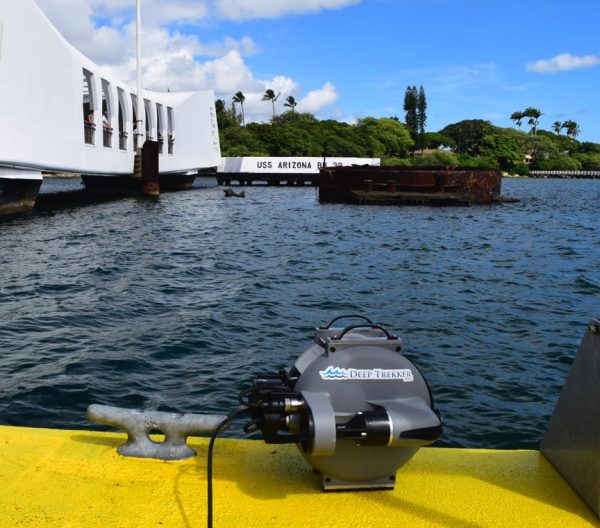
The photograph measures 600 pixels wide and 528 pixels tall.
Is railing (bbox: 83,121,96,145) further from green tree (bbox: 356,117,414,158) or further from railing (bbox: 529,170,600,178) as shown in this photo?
railing (bbox: 529,170,600,178)

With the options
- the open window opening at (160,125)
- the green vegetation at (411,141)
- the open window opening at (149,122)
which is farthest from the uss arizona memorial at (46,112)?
the green vegetation at (411,141)

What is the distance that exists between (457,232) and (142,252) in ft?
42.5

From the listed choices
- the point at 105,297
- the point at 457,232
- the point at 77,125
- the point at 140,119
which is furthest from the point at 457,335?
the point at 140,119

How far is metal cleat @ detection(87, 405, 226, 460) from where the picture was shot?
3.07 meters

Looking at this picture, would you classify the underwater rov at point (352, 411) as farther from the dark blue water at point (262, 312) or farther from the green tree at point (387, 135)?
the green tree at point (387, 135)

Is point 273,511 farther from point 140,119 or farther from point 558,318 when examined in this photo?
point 140,119

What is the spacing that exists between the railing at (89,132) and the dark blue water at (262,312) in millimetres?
12023

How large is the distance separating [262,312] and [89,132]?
27.7 m

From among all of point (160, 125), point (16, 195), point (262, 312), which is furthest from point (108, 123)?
point (262, 312)

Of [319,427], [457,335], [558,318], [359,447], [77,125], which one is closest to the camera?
[319,427]

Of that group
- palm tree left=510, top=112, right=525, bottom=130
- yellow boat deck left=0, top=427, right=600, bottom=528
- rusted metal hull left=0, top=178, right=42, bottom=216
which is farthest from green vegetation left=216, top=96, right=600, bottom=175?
yellow boat deck left=0, top=427, right=600, bottom=528

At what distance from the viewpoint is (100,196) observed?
45.3 meters

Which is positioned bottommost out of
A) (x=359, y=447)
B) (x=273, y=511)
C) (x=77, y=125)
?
(x=273, y=511)

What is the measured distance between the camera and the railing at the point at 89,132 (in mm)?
34250
